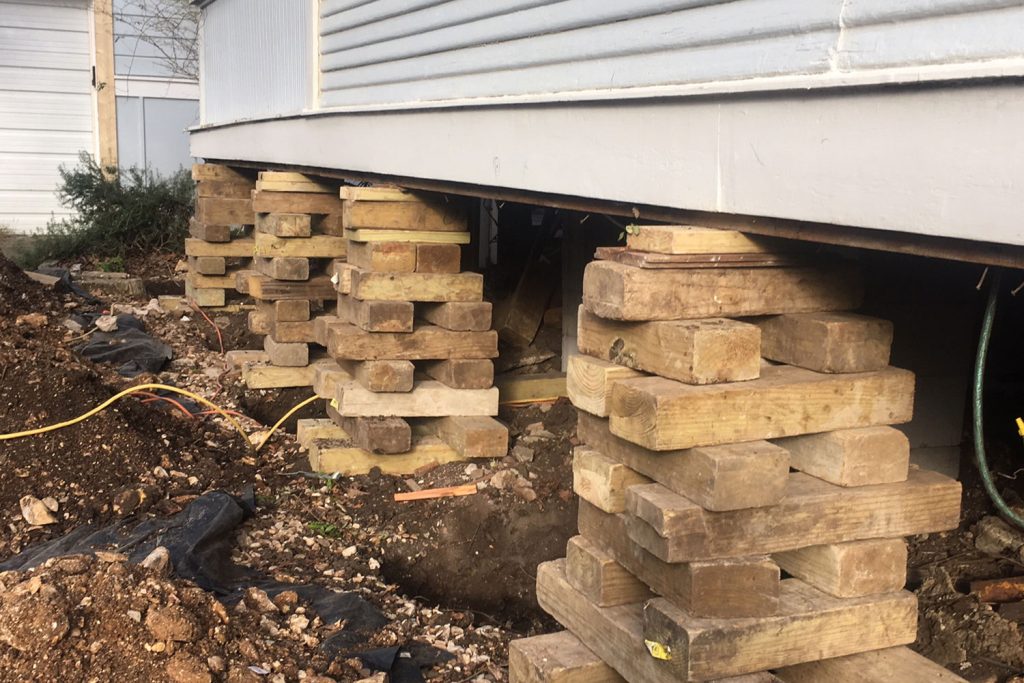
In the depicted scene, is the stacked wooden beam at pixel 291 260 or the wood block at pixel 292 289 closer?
the stacked wooden beam at pixel 291 260

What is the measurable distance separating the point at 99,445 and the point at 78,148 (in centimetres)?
1085

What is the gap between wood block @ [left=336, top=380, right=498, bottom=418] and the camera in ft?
19.2

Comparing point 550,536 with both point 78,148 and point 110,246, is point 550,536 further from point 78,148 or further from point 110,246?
point 78,148

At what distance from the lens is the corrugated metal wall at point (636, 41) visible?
2287mm

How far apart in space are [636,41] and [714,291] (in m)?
0.88

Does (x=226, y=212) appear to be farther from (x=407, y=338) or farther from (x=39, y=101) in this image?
(x=39, y=101)

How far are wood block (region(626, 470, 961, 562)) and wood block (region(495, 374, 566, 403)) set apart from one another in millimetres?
3857

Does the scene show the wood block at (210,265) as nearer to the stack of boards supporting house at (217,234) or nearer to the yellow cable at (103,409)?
the stack of boards supporting house at (217,234)

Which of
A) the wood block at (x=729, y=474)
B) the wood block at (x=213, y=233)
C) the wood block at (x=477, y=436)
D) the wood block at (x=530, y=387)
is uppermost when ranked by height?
the wood block at (x=213, y=233)

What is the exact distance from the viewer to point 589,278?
317 cm

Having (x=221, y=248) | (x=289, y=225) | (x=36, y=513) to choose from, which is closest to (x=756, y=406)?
(x=36, y=513)

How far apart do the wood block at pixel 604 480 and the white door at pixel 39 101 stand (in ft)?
45.2

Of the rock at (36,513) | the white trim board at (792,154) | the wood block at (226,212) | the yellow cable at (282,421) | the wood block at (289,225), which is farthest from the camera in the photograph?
the wood block at (226,212)

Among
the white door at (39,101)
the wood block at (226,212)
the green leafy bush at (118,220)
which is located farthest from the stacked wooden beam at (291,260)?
the white door at (39,101)
